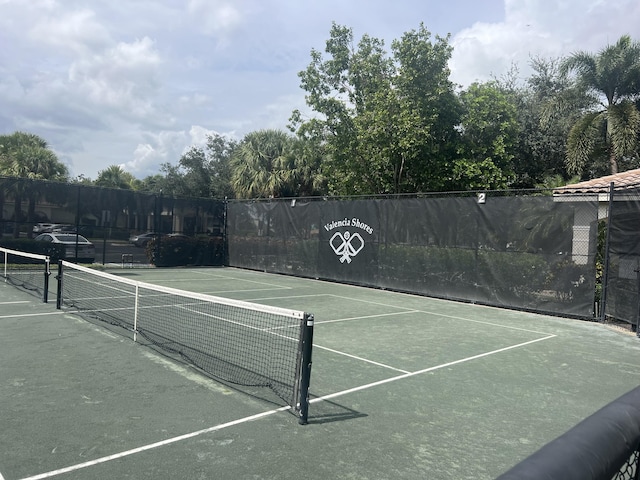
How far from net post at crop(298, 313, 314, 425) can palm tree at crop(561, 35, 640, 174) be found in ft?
60.0

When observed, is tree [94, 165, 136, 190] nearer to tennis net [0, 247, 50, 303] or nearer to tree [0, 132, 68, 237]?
tree [0, 132, 68, 237]

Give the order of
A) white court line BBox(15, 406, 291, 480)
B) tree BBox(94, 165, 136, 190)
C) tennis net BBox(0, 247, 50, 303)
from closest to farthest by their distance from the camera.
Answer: white court line BBox(15, 406, 291, 480)
tennis net BBox(0, 247, 50, 303)
tree BBox(94, 165, 136, 190)

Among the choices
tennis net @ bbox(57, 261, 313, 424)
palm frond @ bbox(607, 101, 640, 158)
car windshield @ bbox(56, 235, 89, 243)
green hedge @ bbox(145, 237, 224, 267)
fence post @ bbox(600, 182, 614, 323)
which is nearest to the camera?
tennis net @ bbox(57, 261, 313, 424)

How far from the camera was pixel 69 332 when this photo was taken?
23.8ft

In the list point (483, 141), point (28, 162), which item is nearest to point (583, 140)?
point (483, 141)

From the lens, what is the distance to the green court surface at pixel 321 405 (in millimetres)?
3420

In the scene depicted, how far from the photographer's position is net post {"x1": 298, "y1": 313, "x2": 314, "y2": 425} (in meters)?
4.09

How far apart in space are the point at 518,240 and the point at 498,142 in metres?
8.13

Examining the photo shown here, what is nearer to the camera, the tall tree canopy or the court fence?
the court fence

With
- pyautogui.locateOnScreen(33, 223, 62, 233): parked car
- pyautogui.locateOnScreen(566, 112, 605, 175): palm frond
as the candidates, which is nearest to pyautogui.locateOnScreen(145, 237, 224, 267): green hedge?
pyautogui.locateOnScreen(33, 223, 62, 233): parked car

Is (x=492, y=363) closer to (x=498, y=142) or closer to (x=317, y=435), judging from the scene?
(x=317, y=435)

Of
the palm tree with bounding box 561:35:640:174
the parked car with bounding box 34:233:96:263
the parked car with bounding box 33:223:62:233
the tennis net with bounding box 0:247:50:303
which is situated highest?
the palm tree with bounding box 561:35:640:174

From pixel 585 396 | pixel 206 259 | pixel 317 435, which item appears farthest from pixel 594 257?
pixel 206 259

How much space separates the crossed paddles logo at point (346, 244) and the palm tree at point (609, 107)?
Result: 9.85 m
